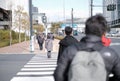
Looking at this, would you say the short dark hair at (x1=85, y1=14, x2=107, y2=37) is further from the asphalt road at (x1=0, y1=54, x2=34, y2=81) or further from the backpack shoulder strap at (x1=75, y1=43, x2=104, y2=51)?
the asphalt road at (x1=0, y1=54, x2=34, y2=81)

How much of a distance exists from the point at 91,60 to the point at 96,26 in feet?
1.32

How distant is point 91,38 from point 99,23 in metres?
0.18

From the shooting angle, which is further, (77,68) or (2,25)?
(2,25)

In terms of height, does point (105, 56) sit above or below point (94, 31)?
below

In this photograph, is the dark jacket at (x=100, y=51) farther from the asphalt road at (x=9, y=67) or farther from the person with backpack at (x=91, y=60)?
the asphalt road at (x=9, y=67)

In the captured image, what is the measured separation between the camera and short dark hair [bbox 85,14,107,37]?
11.9 ft

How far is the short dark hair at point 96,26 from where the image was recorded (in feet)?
11.9

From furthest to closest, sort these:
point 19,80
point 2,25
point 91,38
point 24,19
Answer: point 2,25, point 24,19, point 19,80, point 91,38

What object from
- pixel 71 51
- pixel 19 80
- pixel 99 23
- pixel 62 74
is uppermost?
pixel 99 23

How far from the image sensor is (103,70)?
3.41 m

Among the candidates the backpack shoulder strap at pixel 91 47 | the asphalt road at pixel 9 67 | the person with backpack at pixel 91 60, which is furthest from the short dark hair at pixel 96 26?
the asphalt road at pixel 9 67

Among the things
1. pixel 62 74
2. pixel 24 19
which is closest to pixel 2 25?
pixel 24 19

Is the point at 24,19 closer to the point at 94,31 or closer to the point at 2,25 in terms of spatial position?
the point at 2,25

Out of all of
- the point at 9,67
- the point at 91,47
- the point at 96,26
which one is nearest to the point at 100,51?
the point at 91,47
